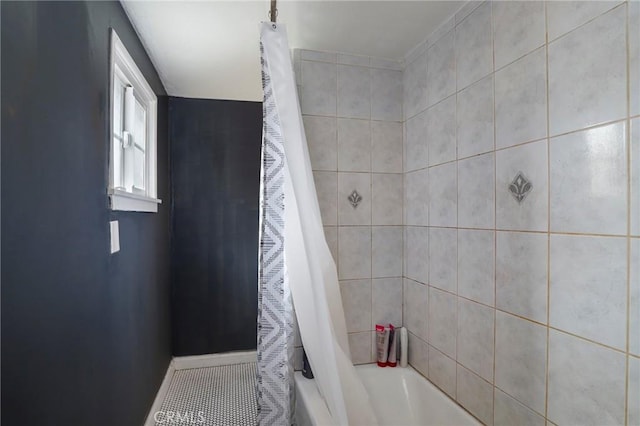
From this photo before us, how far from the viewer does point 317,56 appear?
183 cm

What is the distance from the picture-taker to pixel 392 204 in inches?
76.0

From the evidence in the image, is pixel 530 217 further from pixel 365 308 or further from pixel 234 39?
pixel 234 39

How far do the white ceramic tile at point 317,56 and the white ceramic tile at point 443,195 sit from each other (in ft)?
2.84

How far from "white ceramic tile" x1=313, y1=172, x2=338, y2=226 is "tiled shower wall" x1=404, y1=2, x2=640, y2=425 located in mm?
507

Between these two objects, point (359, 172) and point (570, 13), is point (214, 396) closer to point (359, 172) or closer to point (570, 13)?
point (359, 172)

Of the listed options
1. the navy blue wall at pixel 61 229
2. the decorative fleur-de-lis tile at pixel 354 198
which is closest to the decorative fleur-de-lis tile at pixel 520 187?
the decorative fleur-de-lis tile at pixel 354 198

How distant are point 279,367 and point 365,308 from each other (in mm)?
656

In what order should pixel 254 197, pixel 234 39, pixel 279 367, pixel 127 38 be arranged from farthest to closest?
1. pixel 254 197
2. pixel 234 39
3. pixel 127 38
4. pixel 279 367

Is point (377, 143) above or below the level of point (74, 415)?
above

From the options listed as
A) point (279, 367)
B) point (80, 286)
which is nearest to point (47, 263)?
point (80, 286)

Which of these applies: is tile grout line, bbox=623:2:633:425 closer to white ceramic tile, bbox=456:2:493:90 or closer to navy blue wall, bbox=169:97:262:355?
white ceramic tile, bbox=456:2:493:90

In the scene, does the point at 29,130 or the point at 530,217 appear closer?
the point at 29,130

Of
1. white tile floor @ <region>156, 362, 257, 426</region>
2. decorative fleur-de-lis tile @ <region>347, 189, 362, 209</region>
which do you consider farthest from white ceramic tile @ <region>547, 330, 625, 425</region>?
white tile floor @ <region>156, 362, 257, 426</region>

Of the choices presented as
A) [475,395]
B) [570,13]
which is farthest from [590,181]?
[475,395]
